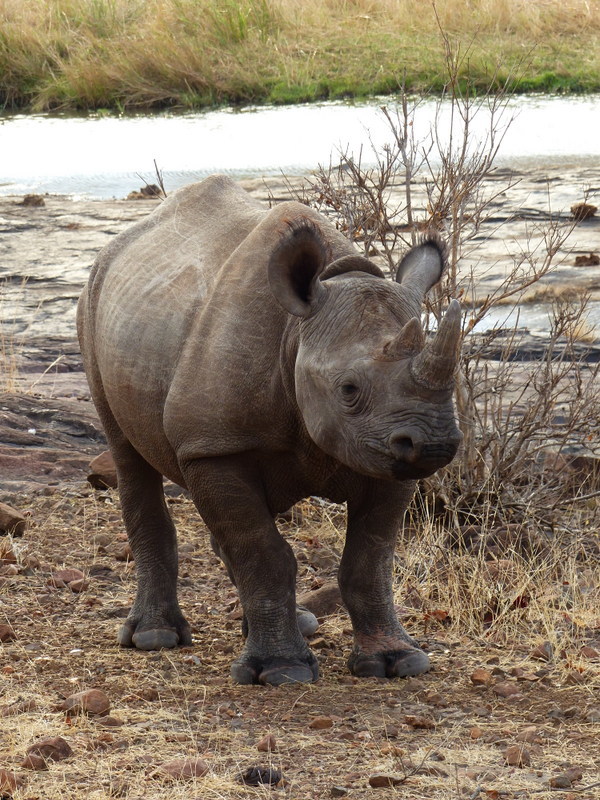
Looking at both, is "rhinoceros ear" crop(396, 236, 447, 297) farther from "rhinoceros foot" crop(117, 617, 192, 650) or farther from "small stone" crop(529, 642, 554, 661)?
"rhinoceros foot" crop(117, 617, 192, 650)

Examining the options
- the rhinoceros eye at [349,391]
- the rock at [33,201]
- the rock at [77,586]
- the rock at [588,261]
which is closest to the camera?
the rhinoceros eye at [349,391]

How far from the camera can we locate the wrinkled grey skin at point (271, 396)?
15.4 ft

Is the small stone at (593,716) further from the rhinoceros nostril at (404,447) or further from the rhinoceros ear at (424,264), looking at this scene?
the rhinoceros ear at (424,264)

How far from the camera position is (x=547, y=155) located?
18.6m

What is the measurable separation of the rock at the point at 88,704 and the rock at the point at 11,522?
2.49 m

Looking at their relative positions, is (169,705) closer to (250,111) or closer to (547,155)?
(547,155)

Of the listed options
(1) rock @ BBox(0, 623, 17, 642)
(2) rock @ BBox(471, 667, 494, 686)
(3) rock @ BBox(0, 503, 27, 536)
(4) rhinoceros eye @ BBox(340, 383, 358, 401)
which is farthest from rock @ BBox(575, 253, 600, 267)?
(4) rhinoceros eye @ BBox(340, 383, 358, 401)

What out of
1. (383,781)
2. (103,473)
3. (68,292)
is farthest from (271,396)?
(68,292)

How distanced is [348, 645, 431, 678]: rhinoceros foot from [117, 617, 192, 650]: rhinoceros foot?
888 mm

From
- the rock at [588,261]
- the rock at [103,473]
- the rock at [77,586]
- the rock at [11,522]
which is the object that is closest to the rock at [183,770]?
the rock at [77,586]

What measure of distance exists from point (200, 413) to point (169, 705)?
1058mm

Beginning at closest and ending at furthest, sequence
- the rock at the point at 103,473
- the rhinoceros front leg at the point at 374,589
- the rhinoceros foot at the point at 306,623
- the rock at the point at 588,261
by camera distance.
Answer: the rhinoceros front leg at the point at 374,589, the rhinoceros foot at the point at 306,623, the rock at the point at 103,473, the rock at the point at 588,261

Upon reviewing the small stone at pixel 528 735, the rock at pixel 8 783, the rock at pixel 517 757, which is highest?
the rock at pixel 8 783

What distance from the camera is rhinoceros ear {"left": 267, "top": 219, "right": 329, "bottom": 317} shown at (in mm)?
4938
